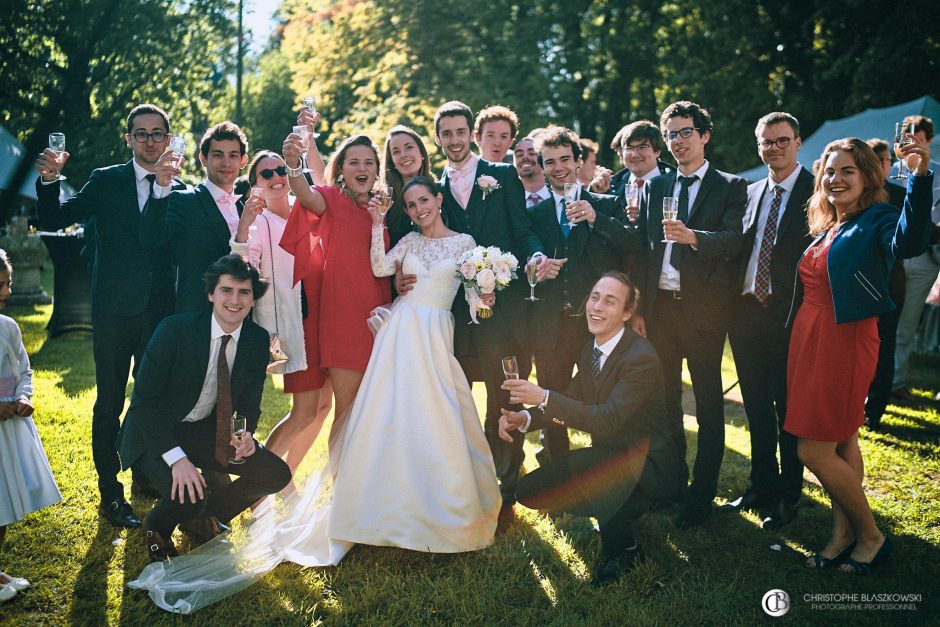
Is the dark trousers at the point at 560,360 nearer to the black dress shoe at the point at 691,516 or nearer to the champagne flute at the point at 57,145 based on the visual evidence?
the black dress shoe at the point at 691,516

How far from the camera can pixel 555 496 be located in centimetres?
399

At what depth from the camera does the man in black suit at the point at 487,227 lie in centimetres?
473

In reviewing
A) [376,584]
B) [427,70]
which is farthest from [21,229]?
[376,584]

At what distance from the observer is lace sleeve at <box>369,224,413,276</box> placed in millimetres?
4609

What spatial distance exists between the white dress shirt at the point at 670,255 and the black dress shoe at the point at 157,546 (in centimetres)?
360

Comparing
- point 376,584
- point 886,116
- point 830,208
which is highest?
point 886,116

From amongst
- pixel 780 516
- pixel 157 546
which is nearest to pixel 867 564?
pixel 780 516

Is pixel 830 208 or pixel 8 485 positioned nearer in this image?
pixel 8 485

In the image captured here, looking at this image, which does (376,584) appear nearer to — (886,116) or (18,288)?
(886,116)

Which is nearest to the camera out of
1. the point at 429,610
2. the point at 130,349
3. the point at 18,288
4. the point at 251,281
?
the point at 429,610

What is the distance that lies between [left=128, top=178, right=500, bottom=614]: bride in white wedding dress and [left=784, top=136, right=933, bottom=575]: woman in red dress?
1919mm

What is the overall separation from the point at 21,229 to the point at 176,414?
48.2ft

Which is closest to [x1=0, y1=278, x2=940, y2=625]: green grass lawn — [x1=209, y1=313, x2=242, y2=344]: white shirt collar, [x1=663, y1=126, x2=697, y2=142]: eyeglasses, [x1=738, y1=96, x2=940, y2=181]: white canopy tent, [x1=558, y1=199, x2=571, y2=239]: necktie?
[x1=209, y1=313, x2=242, y2=344]: white shirt collar

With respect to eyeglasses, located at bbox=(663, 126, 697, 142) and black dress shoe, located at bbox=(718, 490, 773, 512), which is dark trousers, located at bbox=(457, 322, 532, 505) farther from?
eyeglasses, located at bbox=(663, 126, 697, 142)
